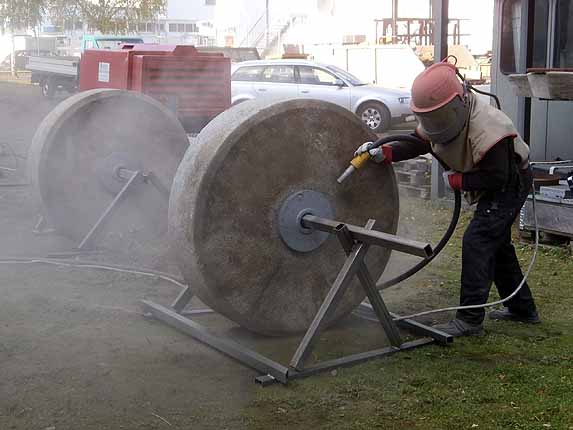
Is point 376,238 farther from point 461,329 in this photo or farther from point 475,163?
point 461,329

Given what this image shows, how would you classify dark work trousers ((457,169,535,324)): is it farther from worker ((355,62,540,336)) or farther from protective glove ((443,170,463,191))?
protective glove ((443,170,463,191))

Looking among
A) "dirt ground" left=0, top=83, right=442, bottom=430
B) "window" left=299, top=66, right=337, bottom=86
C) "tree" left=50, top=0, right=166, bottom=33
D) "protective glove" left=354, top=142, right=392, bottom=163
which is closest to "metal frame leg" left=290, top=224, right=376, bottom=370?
"dirt ground" left=0, top=83, right=442, bottom=430

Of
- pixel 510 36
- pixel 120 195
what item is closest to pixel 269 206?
pixel 120 195

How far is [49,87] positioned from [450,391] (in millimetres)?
22841

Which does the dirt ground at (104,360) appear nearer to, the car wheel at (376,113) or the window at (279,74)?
the car wheel at (376,113)

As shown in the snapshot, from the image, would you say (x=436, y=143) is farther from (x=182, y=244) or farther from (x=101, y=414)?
(x=101, y=414)

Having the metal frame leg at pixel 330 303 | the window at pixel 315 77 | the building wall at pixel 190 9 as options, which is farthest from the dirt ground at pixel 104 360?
the building wall at pixel 190 9

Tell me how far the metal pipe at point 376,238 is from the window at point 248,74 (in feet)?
46.1

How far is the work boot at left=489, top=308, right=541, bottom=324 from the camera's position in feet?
17.7

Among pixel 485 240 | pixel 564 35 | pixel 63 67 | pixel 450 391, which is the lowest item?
pixel 450 391

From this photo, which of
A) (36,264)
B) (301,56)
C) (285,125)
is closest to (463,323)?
(285,125)

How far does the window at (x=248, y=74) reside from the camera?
1855 centimetres

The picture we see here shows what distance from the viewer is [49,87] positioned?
25188mm

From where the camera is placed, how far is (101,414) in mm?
3961
